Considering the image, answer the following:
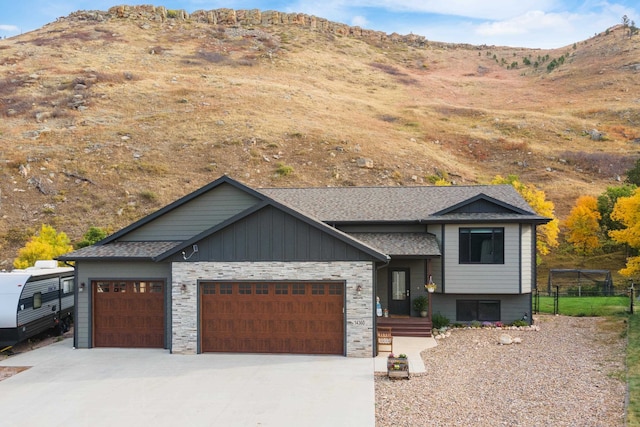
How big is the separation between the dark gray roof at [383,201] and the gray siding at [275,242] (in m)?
3.98

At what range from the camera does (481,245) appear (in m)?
21.1

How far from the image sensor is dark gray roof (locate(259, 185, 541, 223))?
22.3 m

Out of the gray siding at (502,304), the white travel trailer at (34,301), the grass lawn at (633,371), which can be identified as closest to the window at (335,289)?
the gray siding at (502,304)

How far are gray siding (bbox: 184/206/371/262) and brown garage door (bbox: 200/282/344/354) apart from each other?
887mm

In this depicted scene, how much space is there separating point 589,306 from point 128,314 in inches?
801

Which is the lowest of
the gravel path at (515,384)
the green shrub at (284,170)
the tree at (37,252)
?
the gravel path at (515,384)

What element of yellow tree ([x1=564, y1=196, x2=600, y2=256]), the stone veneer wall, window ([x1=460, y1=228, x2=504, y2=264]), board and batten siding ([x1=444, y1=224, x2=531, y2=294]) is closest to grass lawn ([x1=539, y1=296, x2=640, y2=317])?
board and batten siding ([x1=444, y1=224, x2=531, y2=294])

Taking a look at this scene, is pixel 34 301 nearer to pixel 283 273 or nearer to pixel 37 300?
pixel 37 300

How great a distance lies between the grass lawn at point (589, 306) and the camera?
23703 mm

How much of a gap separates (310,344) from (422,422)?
6.65 metres

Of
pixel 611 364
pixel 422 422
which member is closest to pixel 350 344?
pixel 422 422

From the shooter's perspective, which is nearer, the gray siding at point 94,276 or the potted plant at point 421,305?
the gray siding at point 94,276

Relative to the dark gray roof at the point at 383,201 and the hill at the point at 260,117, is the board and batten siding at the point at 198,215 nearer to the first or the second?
the dark gray roof at the point at 383,201

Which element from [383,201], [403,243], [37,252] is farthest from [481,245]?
[37,252]
